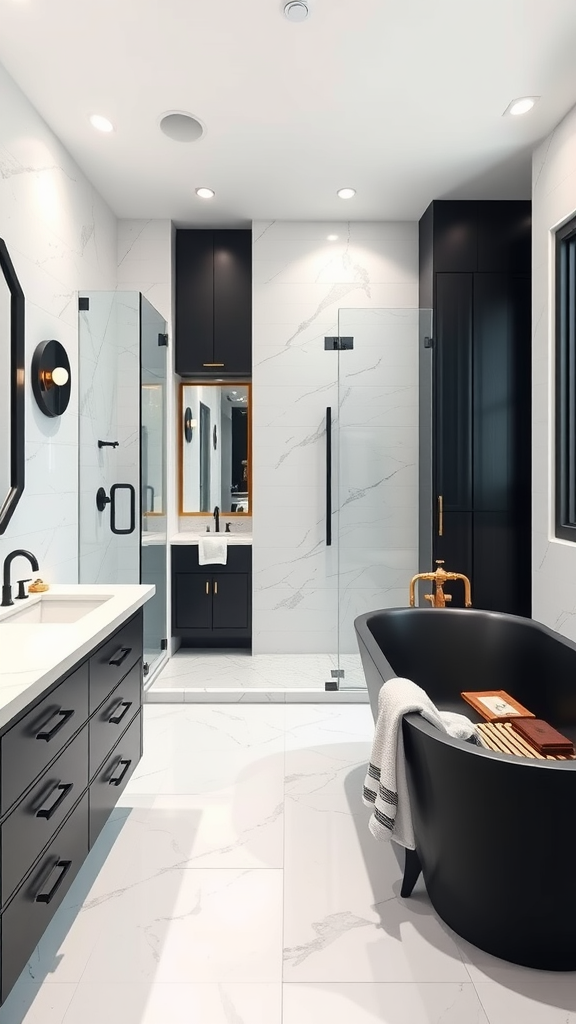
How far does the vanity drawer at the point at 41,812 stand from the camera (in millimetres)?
1254

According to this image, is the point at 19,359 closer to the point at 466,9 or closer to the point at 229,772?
the point at 229,772

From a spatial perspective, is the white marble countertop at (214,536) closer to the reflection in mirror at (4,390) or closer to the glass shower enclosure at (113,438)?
the glass shower enclosure at (113,438)

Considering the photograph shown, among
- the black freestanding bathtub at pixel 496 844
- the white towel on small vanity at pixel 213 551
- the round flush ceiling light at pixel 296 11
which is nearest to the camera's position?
the black freestanding bathtub at pixel 496 844

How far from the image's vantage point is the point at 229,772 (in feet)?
8.68

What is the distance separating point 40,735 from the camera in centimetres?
142

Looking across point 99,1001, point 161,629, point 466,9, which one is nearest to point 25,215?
point 466,9

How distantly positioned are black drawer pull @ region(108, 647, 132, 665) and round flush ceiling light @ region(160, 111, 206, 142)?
2.40 metres

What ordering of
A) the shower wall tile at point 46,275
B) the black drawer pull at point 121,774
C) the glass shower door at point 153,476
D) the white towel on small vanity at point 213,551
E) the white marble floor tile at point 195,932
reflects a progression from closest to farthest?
1. the white marble floor tile at point 195,932
2. the black drawer pull at point 121,774
3. the shower wall tile at point 46,275
4. the glass shower door at point 153,476
5. the white towel on small vanity at point 213,551

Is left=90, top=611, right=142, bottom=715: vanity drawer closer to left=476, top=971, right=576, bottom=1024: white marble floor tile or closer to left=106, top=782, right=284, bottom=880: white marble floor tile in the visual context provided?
left=106, top=782, right=284, bottom=880: white marble floor tile

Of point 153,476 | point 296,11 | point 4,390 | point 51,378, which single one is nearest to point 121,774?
point 4,390

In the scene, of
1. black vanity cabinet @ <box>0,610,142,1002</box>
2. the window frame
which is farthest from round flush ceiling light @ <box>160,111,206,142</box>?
black vanity cabinet @ <box>0,610,142,1002</box>

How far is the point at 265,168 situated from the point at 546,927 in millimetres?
3543

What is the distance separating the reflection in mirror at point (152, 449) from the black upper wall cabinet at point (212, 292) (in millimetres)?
550

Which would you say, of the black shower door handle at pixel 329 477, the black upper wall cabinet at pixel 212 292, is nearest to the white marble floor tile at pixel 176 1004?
the black shower door handle at pixel 329 477
